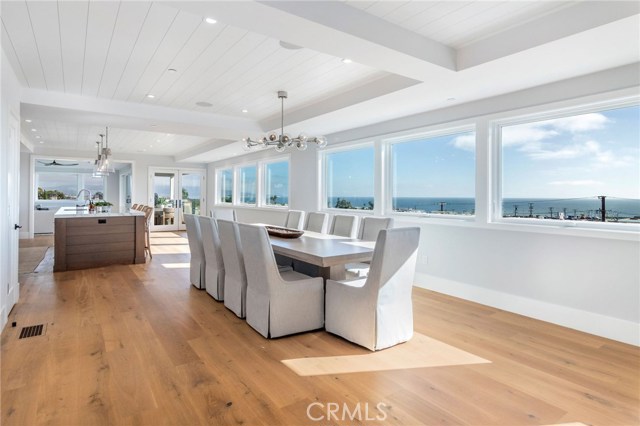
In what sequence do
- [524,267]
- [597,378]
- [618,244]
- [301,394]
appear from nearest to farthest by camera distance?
[301,394], [597,378], [618,244], [524,267]

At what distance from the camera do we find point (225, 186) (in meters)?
10.9

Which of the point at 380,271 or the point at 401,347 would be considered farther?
the point at 401,347

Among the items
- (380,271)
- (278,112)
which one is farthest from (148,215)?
(380,271)

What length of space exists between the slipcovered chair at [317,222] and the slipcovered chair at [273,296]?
1.78 meters

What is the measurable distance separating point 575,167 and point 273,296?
10.3 ft

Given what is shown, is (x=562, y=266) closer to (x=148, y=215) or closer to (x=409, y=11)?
(x=409, y=11)

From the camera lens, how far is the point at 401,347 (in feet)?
9.25

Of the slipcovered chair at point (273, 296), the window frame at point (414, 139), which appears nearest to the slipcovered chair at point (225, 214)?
the window frame at point (414, 139)

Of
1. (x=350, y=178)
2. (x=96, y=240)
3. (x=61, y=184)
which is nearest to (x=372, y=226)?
(x=350, y=178)

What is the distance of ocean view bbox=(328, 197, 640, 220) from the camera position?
10.3ft

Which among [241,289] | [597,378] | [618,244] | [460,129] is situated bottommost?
[597,378]

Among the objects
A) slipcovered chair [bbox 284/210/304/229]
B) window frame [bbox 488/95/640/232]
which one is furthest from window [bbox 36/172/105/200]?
window frame [bbox 488/95/640/232]

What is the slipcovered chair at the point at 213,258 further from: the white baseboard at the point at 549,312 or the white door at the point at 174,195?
the white door at the point at 174,195

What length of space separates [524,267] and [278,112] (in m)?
3.91
